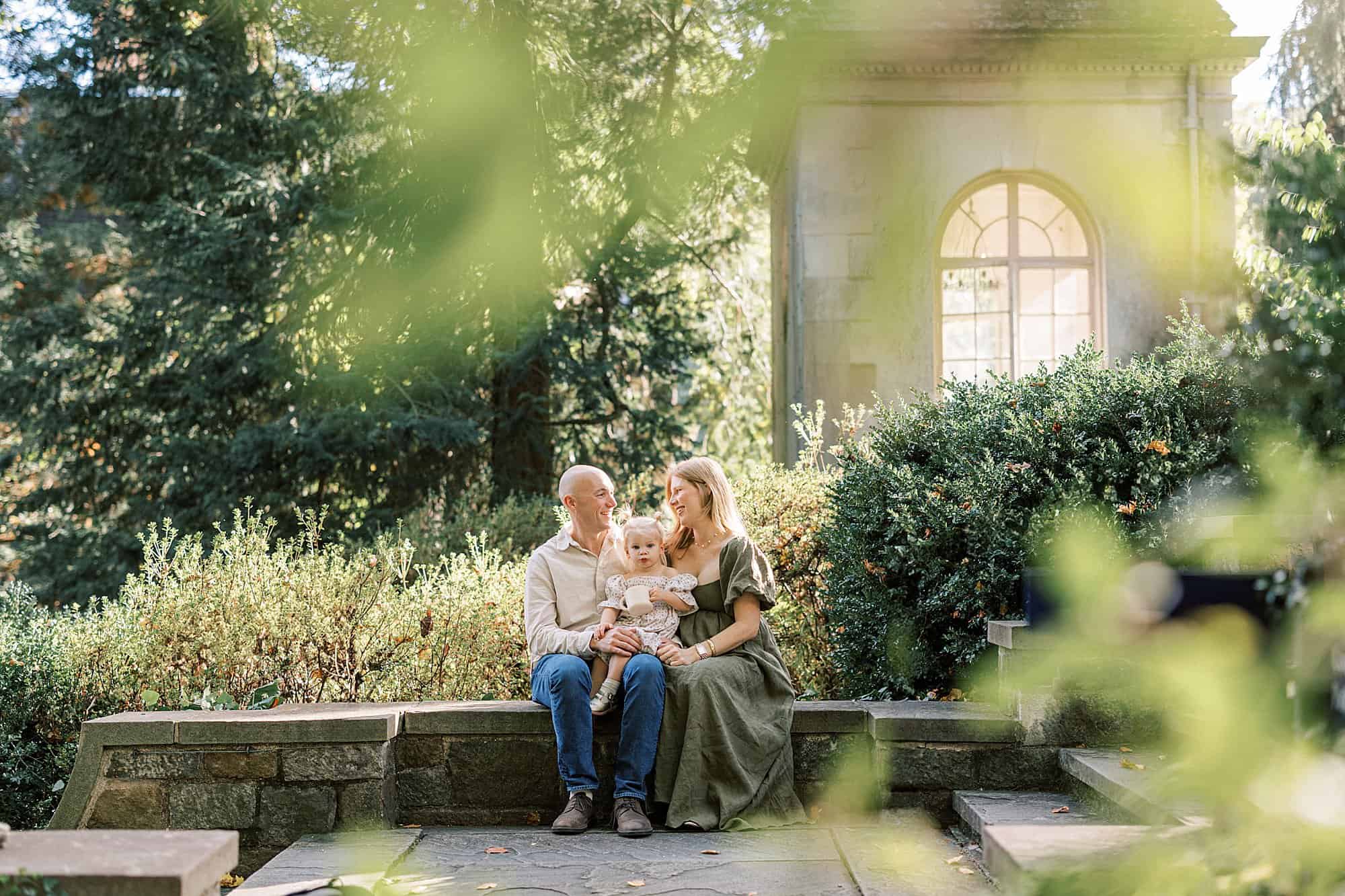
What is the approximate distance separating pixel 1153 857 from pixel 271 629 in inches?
205

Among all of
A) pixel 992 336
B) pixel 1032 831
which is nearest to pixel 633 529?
pixel 1032 831

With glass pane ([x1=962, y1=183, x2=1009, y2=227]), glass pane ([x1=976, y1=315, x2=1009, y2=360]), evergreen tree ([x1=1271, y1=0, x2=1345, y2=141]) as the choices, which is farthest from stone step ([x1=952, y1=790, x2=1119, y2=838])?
evergreen tree ([x1=1271, y1=0, x2=1345, y2=141])

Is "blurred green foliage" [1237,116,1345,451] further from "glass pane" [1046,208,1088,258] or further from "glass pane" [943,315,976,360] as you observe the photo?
"glass pane" [1046,208,1088,258]

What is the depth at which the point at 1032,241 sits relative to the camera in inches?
448

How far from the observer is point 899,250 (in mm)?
11156

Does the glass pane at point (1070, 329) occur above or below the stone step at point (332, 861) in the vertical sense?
above

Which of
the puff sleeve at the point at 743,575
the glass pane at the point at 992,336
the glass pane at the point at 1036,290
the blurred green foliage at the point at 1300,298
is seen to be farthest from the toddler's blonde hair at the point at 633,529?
the glass pane at the point at 1036,290

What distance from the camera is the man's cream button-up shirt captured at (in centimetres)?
492

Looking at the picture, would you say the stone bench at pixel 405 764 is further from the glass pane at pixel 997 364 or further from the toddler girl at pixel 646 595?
the glass pane at pixel 997 364

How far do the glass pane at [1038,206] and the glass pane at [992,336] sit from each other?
1.03m

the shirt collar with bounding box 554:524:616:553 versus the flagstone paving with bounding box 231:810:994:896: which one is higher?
the shirt collar with bounding box 554:524:616:553

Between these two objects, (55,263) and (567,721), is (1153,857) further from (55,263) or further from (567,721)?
(55,263)

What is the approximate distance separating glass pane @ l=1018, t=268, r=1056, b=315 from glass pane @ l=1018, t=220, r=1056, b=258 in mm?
152

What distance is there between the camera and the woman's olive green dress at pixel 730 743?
4.52 m
